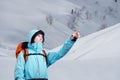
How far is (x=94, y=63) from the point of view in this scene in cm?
711

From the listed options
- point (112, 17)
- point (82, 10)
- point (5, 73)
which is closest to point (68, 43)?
point (5, 73)

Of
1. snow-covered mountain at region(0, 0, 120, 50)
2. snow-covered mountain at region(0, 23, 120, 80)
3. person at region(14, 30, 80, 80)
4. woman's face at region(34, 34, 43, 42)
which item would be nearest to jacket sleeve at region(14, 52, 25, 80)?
person at region(14, 30, 80, 80)

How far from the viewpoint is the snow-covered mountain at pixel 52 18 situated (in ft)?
88.6

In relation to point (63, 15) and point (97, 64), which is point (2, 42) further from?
point (97, 64)

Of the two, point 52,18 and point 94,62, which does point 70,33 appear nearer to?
point 52,18

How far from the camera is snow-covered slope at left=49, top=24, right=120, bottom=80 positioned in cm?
690

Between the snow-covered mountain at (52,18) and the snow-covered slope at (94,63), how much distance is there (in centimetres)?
1597

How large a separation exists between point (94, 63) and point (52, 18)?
24.2 m

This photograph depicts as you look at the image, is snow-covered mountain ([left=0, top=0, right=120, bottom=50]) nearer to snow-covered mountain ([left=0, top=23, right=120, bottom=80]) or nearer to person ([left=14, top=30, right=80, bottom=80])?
snow-covered mountain ([left=0, top=23, right=120, bottom=80])

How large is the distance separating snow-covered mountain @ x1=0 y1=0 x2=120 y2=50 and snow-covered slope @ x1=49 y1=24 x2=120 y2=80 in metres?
16.0

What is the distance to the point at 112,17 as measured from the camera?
129 feet

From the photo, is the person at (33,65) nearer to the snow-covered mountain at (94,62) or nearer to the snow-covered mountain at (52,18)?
the snow-covered mountain at (94,62)

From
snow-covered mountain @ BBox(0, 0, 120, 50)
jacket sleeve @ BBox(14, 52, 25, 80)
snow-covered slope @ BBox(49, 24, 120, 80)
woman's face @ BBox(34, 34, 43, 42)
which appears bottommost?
jacket sleeve @ BBox(14, 52, 25, 80)

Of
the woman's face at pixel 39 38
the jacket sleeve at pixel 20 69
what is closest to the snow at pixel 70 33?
the woman's face at pixel 39 38
